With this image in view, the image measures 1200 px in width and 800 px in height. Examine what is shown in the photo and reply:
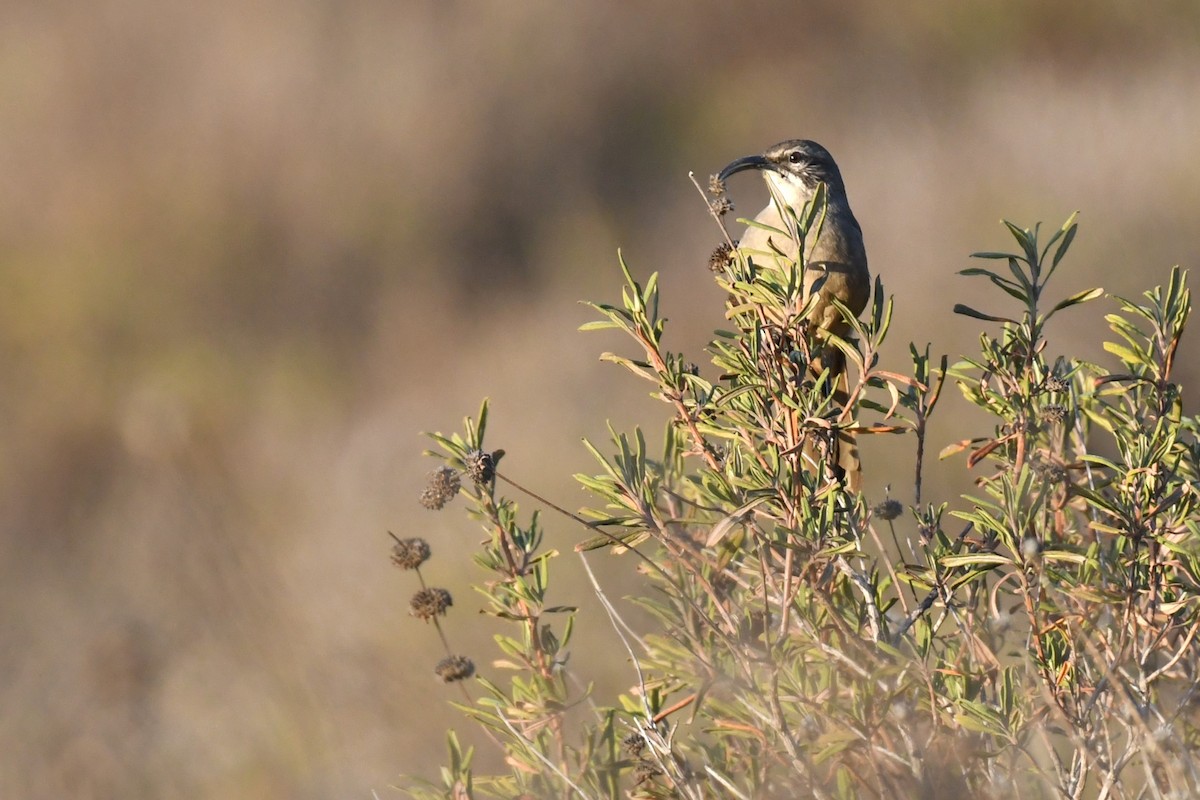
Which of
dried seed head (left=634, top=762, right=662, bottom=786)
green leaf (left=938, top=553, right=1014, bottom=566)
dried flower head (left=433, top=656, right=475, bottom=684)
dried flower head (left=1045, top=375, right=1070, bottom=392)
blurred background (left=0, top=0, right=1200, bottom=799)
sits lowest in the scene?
dried seed head (left=634, top=762, right=662, bottom=786)

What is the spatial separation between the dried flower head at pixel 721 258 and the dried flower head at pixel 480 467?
1.89 ft

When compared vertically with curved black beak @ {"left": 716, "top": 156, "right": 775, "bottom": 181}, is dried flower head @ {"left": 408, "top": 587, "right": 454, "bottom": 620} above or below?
below

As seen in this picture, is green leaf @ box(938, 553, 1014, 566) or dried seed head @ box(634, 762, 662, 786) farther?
dried seed head @ box(634, 762, 662, 786)

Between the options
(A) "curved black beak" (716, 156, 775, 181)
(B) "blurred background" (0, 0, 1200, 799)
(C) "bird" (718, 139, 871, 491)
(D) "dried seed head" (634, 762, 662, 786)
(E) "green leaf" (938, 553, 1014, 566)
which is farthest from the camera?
(B) "blurred background" (0, 0, 1200, 799)

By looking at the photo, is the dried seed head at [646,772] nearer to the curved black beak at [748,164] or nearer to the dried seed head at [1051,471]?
the dried seed head at [1051,471]

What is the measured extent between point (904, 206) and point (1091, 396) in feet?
28.0

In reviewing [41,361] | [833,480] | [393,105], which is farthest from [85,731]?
[393,105]

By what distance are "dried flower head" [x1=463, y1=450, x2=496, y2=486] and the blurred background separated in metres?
5.34

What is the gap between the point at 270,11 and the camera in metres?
13.2

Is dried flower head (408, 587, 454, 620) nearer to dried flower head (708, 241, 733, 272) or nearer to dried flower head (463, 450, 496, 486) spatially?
dried flower head (463, 450, 496, 486)

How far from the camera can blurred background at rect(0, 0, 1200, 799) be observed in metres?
9.25

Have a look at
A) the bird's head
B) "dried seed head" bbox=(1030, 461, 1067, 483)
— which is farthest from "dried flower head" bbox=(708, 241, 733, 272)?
the bird's head

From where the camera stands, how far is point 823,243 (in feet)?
11.6

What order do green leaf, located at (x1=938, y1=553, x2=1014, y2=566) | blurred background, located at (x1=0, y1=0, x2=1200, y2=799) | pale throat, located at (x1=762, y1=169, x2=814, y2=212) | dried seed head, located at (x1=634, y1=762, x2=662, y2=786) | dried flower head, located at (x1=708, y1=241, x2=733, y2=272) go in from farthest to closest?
blurred background, located at (x1=0, y1=0, x2=1200, y2=799), pale throat, located at (x1=762, y1=169, x2=814, y2=212), dried flower head, located at (x1=708, y1=241, x2=733, y2=272), dried seed head, located at (x1=634, y1=762, x2=662, y2=786), green leaf, located at (x1=938, y1=553, x2=1014, y2=566)
